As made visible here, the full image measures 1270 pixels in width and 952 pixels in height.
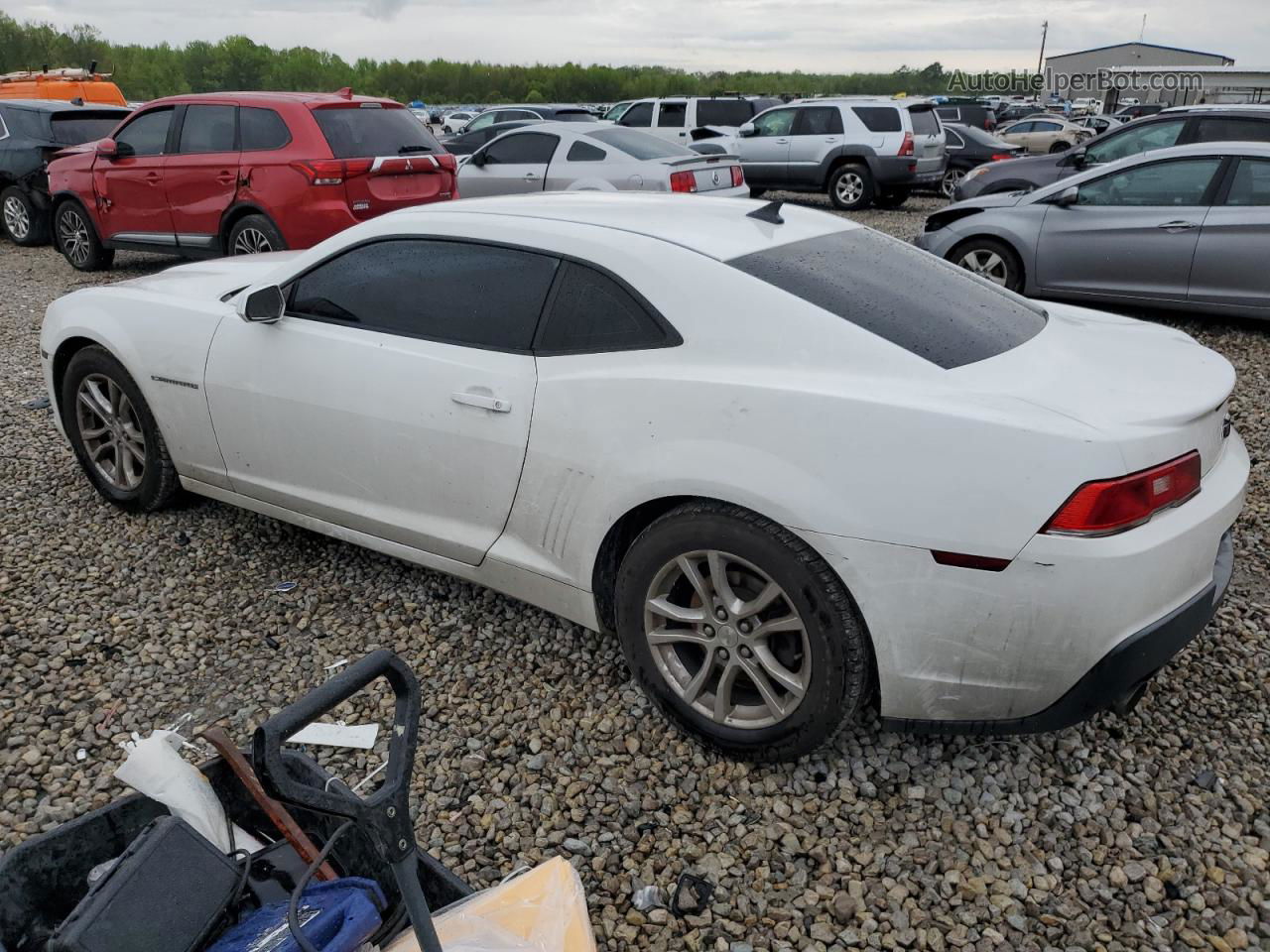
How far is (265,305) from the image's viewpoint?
11.4ft

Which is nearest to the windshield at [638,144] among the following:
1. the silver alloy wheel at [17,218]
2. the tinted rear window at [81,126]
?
the tinted rear window at [81,126]

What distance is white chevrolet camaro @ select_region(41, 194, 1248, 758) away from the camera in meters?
2.26

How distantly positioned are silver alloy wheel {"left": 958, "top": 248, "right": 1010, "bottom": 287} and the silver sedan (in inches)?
116

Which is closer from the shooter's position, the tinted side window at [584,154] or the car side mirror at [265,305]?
the car side mirror at [265,305]

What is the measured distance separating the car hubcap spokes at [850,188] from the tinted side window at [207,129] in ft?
30.3

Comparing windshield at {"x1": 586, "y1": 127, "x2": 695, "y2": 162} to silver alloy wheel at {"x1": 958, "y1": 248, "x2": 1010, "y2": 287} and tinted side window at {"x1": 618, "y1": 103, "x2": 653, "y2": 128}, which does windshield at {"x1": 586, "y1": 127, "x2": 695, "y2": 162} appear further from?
tinted side window at {"x1": 618, "y1": 103, "x2": 653, "y2": 128}

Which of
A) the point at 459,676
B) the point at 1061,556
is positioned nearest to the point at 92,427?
the point at 459,676

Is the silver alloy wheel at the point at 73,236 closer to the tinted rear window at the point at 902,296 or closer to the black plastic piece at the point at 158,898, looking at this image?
the tinted rear window at the point at 902,296

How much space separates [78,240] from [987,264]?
9.10 meters

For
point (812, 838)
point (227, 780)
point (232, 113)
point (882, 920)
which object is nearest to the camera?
point (227, 780)

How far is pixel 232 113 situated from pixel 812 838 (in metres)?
8.30

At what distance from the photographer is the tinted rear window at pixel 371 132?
8156 mm

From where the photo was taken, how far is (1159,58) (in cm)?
6128

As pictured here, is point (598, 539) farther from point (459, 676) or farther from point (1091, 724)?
point (1091, 724)
